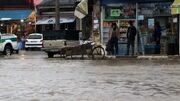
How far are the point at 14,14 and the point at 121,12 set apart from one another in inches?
1110

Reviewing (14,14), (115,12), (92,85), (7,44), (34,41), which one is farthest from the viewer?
(14,14)

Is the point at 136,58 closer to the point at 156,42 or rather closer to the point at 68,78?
the point at 156,42

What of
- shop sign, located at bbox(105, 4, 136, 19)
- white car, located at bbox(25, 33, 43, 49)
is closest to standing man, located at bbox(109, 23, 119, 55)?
shop sign, located at bbox(105, 4, 136, 19)

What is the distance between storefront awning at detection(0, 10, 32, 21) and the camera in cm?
6438

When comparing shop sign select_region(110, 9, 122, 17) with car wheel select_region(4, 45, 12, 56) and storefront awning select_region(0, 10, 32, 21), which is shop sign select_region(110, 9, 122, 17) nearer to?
car wheel select_region(4, 45, 12, 56)

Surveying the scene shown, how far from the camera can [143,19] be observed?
37812 mm

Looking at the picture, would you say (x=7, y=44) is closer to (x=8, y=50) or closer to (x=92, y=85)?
(x=8, y=50)

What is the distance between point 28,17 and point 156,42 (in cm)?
2925

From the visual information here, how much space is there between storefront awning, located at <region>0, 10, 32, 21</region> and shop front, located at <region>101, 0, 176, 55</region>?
87.9ft

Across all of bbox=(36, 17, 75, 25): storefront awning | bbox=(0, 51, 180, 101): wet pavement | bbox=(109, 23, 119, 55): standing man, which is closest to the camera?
bbox=(0, 51, 180, 101): wet pavement

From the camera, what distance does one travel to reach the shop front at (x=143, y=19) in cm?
3741

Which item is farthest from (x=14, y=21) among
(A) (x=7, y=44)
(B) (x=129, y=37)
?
(B) (x=129, y=37)

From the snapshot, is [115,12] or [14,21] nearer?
[115,12]

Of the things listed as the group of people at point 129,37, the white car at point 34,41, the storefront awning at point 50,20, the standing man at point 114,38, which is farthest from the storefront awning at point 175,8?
the storefront awning at point 50,20
